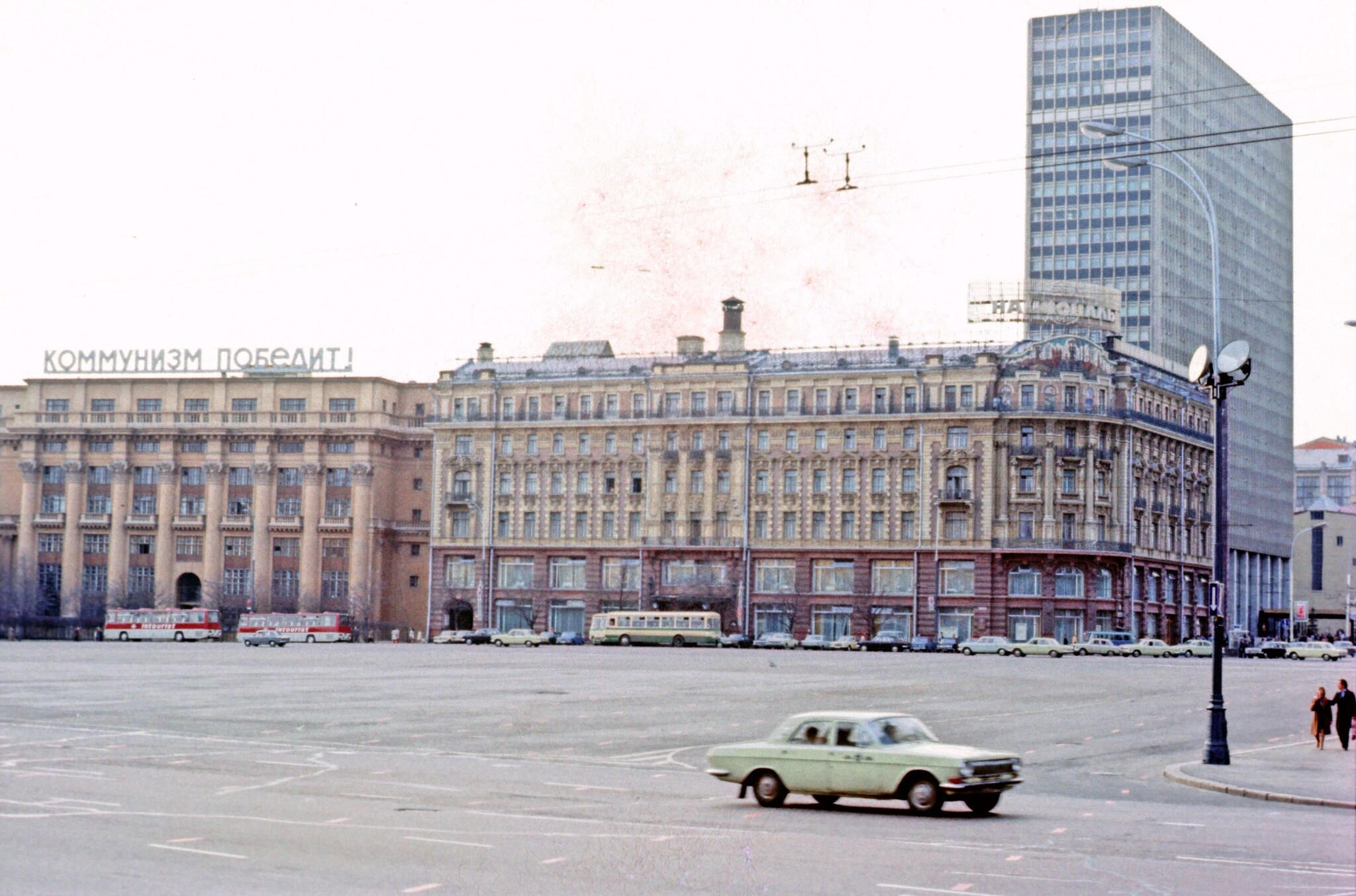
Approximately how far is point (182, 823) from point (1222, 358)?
21.7 meters

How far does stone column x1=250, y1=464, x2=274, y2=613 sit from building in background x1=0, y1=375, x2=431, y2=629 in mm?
126

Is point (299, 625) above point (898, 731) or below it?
below

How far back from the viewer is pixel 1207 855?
19.0 m

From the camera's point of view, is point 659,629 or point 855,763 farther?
point 659,629

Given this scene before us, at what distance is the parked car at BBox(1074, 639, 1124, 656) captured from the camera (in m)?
106

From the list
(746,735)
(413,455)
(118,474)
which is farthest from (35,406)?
(746,735)

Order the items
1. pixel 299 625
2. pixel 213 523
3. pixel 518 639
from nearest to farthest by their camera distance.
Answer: pixel 518 639 → pixel 299 625 → pixel 213 523

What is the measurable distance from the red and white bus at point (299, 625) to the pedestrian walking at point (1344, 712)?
323 ft

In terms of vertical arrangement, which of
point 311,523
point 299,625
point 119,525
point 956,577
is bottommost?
point 299,625

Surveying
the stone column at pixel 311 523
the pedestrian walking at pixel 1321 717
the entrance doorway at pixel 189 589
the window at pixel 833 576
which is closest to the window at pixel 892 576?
the window at pixel 833 576

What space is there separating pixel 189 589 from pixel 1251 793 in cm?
12864

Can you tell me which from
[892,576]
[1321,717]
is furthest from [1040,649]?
A: [1321,717]

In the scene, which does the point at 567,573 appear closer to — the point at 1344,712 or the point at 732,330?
the point at 732,330

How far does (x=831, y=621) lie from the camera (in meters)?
124
